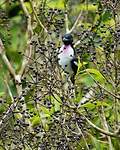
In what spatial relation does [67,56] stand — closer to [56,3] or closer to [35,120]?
[35,120]

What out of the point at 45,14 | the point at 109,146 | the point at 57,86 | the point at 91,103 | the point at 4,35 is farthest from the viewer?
the point at 4,35

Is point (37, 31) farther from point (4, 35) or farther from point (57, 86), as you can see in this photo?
point (57, 86)

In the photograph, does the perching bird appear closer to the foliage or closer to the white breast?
the white breast

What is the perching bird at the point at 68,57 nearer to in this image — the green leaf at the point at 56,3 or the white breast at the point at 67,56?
the white breast at the point at 67,56

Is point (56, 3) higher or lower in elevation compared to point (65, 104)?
lower

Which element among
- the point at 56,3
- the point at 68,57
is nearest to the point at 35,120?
the point at 68,57

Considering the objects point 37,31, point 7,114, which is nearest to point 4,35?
point 37,31

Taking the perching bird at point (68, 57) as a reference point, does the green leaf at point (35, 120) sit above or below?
below

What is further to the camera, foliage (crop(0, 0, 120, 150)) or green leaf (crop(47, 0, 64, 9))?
green leaf (crop(47, 0, 64, 9))

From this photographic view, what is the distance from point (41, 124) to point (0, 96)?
0.58 metres

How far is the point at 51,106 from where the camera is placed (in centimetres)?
332

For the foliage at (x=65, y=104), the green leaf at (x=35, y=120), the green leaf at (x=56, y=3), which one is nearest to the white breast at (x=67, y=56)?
the foliage at (x=65, y=104)

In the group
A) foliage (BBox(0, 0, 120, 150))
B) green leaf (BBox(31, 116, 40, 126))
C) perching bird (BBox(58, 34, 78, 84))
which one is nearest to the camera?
foliage (BBox(0, 0, 120, 150))

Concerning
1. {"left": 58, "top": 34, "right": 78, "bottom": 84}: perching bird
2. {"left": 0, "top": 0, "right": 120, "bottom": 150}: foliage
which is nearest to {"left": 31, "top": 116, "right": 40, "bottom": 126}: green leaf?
{"left": 0, "top": 0, "right": 120, "bottom": 150}: foliage
